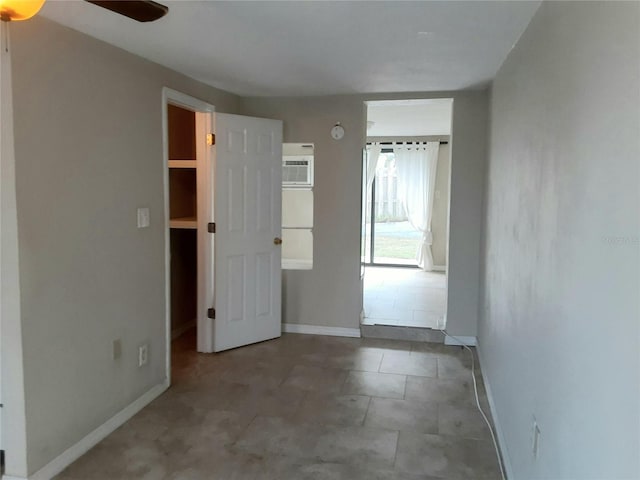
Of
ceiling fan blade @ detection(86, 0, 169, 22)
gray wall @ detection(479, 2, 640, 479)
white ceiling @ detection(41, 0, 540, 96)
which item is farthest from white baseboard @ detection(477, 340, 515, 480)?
ceiling fan blade @ detection(86, 0, 169, 22)

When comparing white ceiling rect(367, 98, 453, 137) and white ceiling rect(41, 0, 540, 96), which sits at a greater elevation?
white ceiling rect(367, 98, 453, 137)

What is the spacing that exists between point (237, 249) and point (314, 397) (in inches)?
59.0

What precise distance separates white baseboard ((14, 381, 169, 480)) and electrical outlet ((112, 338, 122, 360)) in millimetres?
349

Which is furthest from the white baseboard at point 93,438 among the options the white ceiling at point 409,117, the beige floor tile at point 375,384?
the white ceiling at point 409,117

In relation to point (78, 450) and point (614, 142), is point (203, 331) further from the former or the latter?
point (614, 142)

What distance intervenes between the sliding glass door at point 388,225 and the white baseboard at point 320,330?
379 cm

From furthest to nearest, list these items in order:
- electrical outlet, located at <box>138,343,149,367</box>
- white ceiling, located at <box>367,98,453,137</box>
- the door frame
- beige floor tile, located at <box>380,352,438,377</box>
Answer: white ceiling, located at <box>367,98,453,137</box>
the door frame
beige floor tile, located at <box>380,352,438,377</box>
electrical outlet, located at <box>138,343,149,367</box>

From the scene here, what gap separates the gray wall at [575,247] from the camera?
3.59ft

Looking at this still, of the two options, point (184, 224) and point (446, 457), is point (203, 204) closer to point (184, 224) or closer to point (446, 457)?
point (184, 224)

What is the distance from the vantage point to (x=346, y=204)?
460 centimetres

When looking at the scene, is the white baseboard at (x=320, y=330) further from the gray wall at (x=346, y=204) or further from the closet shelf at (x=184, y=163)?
the closet shelf at (x=184, y=163)

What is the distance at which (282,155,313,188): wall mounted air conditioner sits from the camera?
4680 millimetres

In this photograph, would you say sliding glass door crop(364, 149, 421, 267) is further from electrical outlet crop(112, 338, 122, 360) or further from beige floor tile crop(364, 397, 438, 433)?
electrical outlet crop(112, 338, 122, 360)

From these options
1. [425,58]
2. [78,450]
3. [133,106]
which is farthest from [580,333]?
[133,106]
